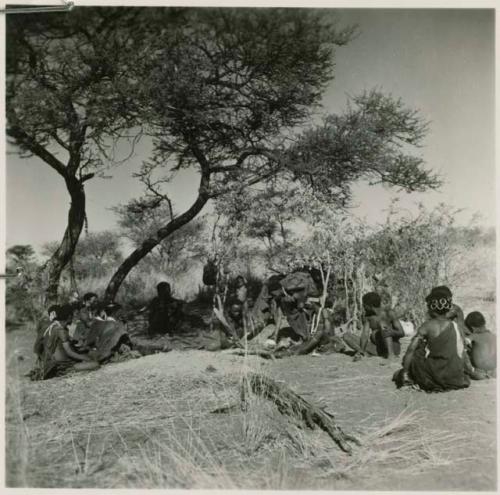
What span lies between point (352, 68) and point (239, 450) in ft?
13.8

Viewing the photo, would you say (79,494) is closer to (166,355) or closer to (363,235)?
(166,355)

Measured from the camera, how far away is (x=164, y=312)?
824 cm

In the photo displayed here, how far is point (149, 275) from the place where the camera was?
8.29 m

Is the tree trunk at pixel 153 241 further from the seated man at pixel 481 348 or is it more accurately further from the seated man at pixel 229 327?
the seated man at pixel 481 348

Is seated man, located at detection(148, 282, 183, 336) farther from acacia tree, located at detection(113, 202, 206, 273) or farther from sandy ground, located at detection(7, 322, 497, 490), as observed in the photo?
sandy ground, located at detection(7, 322, 497, 490)

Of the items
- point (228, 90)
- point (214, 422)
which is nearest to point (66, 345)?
point (214, 422)

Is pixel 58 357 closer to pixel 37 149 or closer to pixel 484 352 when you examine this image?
pixel 37 149

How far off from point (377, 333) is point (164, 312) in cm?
264

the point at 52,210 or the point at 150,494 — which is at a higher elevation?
the point at 52,210

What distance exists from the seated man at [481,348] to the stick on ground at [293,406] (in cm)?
167

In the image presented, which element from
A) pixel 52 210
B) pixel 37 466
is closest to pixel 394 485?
pixel 37 466

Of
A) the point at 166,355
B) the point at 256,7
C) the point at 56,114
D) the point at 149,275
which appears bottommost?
the point at 166,355

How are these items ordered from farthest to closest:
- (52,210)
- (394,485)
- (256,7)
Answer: (52,210)
(256,7)
(394,485)

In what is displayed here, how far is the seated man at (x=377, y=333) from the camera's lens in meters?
7.15
